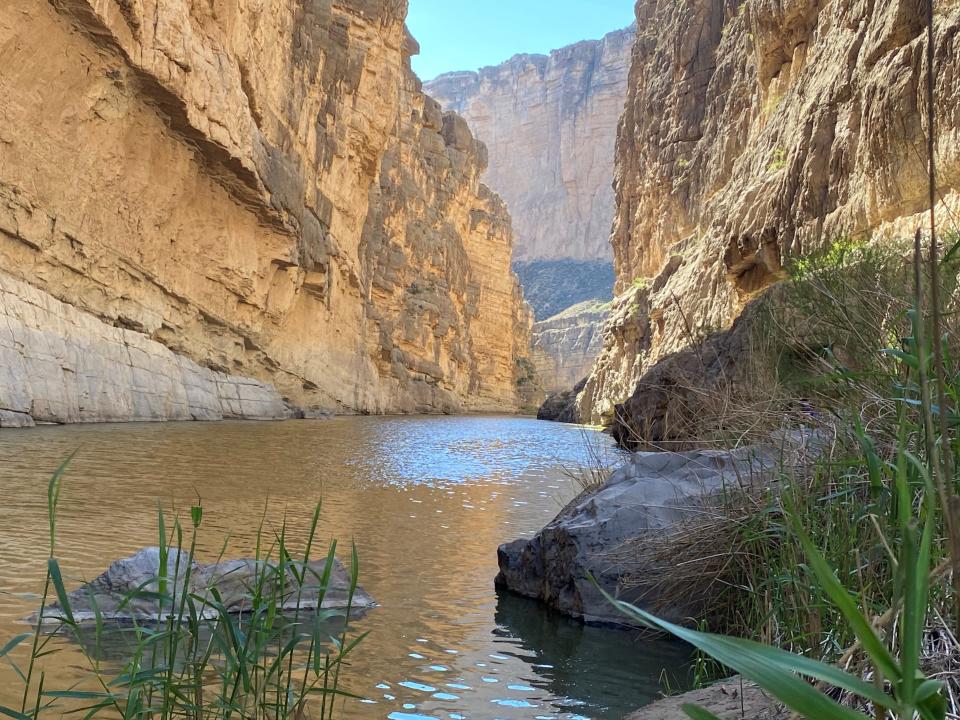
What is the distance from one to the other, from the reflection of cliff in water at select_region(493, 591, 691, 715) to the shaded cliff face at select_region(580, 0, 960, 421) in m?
1.49

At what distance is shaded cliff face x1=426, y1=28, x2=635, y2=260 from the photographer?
142 metres

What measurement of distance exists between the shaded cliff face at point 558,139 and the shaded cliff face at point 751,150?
9180 centimetres

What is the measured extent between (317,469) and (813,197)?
1280 centimetres

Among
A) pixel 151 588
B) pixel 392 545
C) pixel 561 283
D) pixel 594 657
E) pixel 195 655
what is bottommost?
pixel 594 657

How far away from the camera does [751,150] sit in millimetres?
27125

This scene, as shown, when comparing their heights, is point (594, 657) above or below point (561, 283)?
below

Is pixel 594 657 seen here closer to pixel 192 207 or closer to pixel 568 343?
pixel 192 207

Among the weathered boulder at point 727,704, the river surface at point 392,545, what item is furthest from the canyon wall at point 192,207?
the weathered boulder at point 727,704

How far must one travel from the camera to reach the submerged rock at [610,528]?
4355 millimetres

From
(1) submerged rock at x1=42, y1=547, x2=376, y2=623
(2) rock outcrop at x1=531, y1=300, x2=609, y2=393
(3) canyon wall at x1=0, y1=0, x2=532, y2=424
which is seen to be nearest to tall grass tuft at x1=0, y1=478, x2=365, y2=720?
(1) submerged rock at x1=42, y1=547, x2=376, y2=623

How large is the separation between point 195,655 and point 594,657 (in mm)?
2066

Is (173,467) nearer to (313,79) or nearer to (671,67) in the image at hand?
(313,79)

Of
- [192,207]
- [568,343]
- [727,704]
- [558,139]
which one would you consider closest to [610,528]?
[727,704]

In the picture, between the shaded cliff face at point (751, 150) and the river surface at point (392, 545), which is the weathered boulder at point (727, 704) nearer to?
the river surface at point (392, 545)
